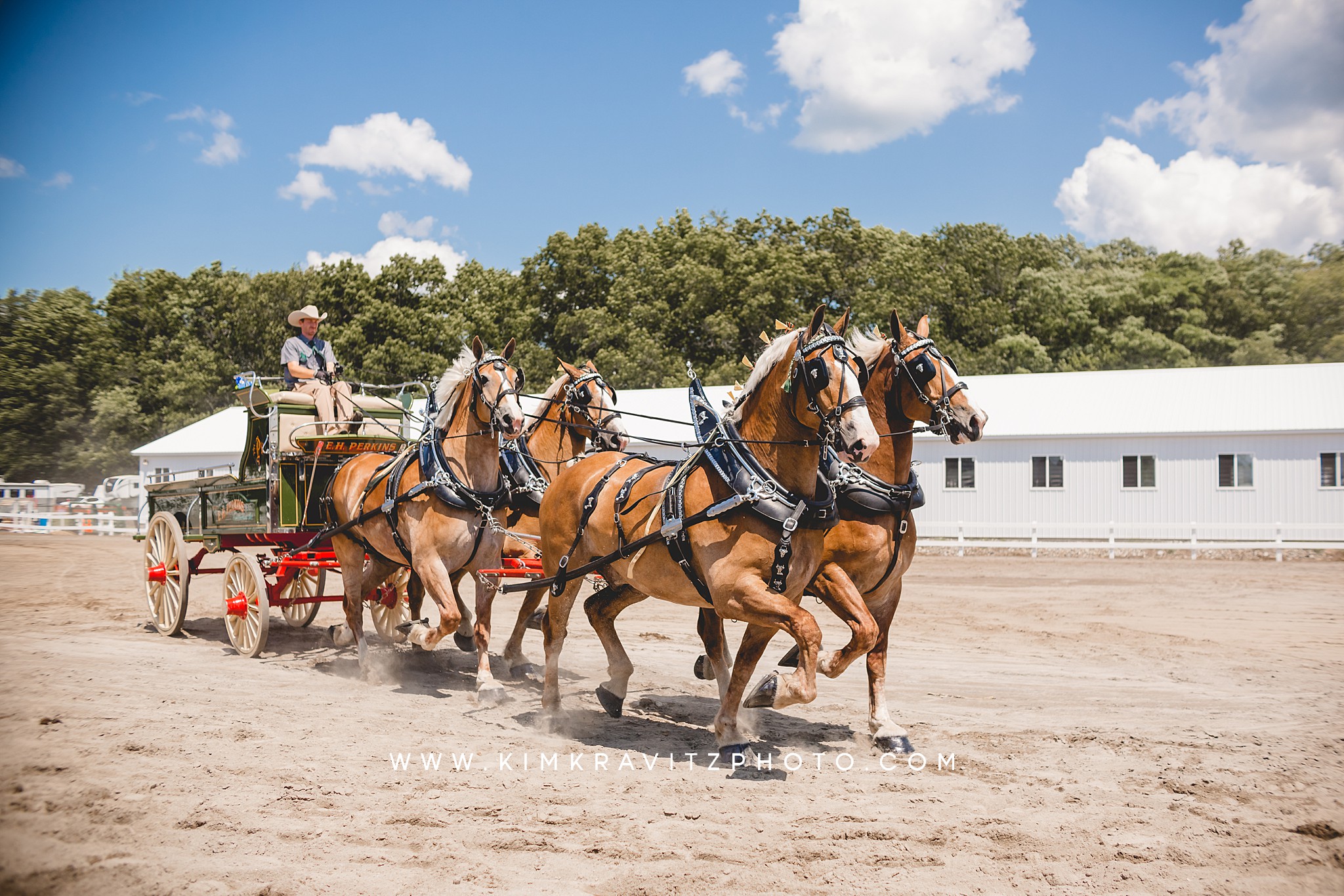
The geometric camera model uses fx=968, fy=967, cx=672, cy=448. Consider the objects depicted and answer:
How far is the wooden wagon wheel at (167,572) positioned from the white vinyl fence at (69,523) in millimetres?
21663

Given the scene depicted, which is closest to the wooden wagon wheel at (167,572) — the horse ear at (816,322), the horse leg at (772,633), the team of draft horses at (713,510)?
the team of draft horses at (713,510)

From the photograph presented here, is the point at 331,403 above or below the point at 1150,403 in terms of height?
below

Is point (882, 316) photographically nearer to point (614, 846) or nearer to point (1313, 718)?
point (1313, 718)

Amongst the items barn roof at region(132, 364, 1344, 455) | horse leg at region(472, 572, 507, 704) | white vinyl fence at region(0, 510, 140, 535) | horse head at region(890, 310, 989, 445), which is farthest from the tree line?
horse head at region(890, 310, 989, 445)

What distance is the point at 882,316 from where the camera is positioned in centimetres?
3856

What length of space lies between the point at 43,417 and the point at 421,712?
8.71 meters

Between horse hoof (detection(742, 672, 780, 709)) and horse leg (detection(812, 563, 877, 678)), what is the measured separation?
1.19 feet

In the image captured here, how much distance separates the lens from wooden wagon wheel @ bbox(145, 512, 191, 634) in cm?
1084

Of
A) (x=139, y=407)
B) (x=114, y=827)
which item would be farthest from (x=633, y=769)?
(x=139, y=407)

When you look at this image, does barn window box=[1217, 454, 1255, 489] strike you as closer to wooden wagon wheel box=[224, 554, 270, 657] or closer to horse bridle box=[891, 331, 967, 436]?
horse bridle box=[891, 331, 967, 436]

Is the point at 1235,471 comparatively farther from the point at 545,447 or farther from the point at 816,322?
the point at 816,322

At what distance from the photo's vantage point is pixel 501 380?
7949 millimetres

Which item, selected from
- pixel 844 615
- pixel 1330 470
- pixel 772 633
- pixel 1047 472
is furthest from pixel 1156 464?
pixel 772 633

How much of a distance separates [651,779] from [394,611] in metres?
6.15
